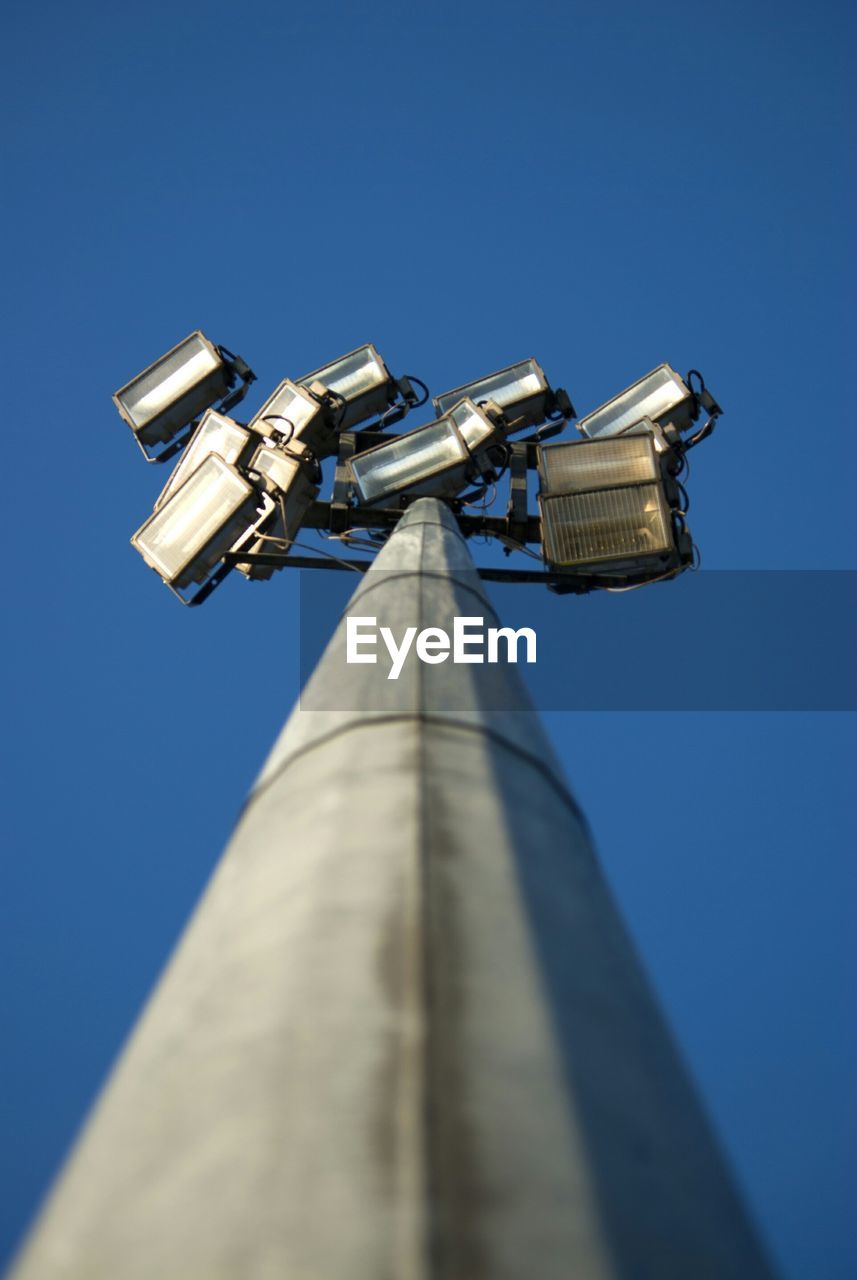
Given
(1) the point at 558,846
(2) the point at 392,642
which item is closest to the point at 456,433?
(2) the point at 392,642

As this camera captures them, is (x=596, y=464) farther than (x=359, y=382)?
No

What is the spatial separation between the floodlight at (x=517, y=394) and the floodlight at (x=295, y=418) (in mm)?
1743

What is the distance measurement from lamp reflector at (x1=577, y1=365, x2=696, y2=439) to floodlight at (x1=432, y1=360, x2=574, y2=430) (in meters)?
0.72

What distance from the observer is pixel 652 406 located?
1047 centimetres

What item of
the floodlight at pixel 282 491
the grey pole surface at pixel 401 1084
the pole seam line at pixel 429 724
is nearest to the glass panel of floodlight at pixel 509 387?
the floodlight at pixel 282 491

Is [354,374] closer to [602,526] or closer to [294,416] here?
[294,416]

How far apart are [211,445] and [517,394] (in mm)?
3594

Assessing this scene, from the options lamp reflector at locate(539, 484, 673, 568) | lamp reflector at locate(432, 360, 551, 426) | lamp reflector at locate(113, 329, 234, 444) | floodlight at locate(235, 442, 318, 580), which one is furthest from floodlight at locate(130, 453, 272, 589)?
lamp reflector at locate(432, 360, 551, 426)

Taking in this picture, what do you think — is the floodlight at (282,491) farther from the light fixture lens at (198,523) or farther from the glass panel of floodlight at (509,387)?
the glass panel of floodlight at (509,387)

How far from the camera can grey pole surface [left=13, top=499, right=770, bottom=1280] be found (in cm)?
109

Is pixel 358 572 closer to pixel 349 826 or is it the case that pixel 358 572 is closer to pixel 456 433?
pixel 456 433

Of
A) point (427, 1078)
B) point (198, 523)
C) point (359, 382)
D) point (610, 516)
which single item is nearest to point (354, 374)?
point (359, 382)

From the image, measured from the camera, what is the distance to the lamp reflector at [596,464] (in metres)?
7.66

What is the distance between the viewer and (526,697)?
2721 millimetres
